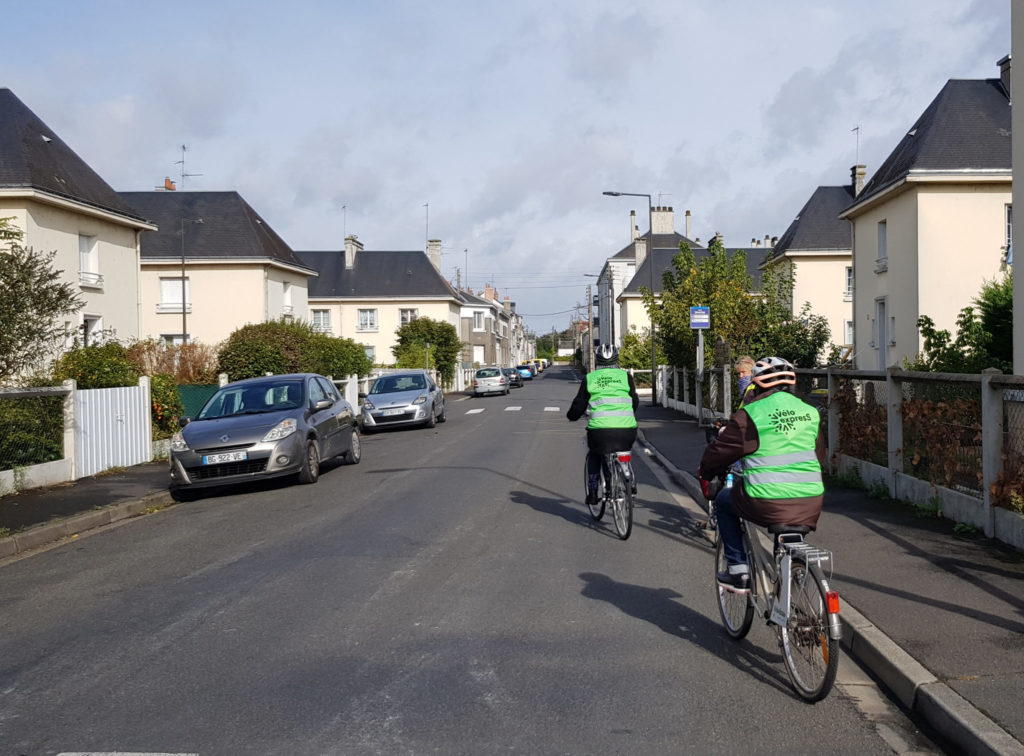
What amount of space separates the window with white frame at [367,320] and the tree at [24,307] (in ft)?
163

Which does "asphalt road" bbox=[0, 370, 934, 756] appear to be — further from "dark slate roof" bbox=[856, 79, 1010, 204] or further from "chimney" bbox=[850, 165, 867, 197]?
"chimney" bbox=[850, 165, 867, 197]

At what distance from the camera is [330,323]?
215ft

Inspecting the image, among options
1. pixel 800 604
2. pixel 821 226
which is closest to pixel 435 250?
pixel 821 226

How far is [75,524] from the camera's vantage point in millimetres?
10195

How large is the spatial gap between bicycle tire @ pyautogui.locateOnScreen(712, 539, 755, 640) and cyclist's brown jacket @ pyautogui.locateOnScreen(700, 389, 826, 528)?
0.60 m

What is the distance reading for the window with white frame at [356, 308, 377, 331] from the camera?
65.7 metres

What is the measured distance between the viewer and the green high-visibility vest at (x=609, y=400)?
900 centimetres

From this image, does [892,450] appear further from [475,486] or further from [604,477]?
[475,486]

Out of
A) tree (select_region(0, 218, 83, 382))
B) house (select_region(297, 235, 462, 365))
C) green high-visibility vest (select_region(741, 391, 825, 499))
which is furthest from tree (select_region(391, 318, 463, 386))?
green high-visibility vest (select_region(741, 391, 825, 499))

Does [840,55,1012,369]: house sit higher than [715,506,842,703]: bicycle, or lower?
higher

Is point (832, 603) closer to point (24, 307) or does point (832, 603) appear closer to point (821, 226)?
point (24, 307)

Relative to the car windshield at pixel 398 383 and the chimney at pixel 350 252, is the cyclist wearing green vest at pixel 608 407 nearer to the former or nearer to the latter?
the car windshield at pixel 398 383

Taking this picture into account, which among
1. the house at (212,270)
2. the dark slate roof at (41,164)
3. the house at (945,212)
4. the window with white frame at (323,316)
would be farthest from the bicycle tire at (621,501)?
the window with white frame at (323,316)

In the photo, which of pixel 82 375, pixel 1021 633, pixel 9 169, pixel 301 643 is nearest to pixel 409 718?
pixel 301 643
